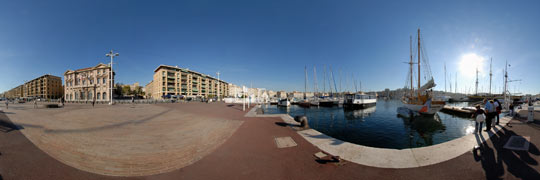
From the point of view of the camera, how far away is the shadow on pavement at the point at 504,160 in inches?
128

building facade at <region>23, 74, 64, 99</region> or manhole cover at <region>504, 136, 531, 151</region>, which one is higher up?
building facade at <region>23, 74, 64, 99</region>

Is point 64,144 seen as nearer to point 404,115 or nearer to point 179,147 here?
point 179,147

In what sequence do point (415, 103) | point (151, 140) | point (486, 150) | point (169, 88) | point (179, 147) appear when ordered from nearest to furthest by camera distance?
point (486, 150)
point (179, 147)
point (151, 140)
point (415, 103)
point (169, 88)

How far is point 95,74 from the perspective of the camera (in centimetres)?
4881

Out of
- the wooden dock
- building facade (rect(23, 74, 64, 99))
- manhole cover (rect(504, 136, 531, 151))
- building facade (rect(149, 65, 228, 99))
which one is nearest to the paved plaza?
manhole cover (rect(504, 136, 531, 151))

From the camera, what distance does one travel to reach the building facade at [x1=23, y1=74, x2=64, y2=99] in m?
75.2

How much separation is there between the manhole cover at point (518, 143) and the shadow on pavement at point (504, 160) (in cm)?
9

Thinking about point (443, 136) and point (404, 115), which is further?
point (404, 115)

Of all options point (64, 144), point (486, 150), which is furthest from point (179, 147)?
point (486, 150)

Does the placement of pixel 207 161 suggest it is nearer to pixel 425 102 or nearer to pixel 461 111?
pixel 425 102

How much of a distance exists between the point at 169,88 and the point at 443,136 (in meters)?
71.7

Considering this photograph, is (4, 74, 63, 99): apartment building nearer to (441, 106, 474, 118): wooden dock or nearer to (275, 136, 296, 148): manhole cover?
(275, 136, 296, 148): manhole cover

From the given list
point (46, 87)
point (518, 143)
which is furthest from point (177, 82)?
point (518, 143)

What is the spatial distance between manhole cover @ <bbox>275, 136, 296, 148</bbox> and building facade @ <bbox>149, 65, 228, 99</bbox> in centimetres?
5482
